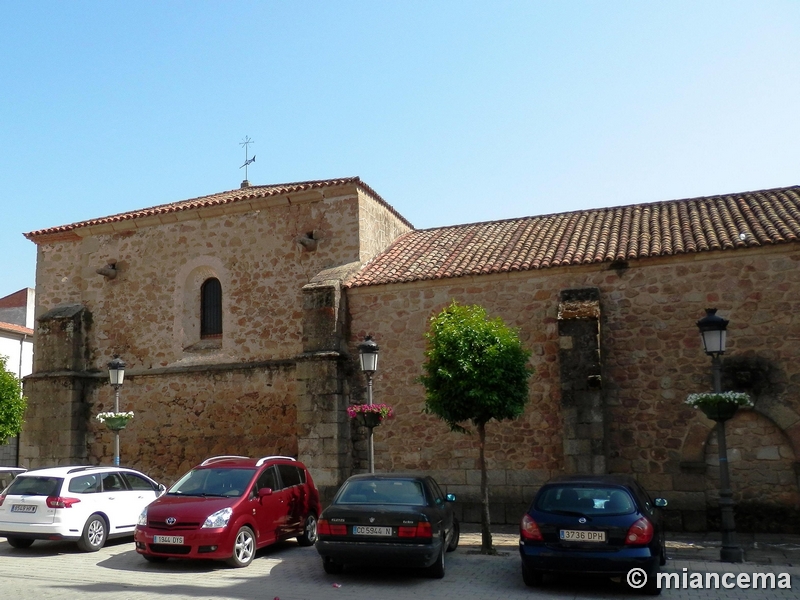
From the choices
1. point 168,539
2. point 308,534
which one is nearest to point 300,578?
point 168,539

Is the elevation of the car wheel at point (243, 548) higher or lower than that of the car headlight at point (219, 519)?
lower

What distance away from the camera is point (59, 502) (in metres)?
10.8

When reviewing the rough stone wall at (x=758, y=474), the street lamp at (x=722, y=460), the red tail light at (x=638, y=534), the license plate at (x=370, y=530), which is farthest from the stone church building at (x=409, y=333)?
the license plate at (x=370, y=530)

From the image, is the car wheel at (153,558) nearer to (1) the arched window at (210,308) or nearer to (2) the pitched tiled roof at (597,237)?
(2) the pitched tiled roof at (597,237)

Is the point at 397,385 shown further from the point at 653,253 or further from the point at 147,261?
the point at 147,261

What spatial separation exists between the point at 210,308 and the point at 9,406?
593 cm

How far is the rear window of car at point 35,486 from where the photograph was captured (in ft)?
36.3

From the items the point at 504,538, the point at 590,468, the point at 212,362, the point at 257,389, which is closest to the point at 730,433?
the point at 590,468

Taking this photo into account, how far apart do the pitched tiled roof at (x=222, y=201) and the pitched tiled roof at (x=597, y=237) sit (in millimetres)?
1982

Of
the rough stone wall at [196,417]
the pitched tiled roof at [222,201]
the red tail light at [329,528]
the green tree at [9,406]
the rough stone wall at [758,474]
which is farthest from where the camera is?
the green tree at [9,406]

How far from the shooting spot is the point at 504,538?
12.7m

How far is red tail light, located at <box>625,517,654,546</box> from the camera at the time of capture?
7996 mm

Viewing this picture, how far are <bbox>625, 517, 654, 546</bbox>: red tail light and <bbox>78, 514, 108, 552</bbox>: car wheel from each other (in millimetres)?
7944

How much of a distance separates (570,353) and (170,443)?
9886mm
